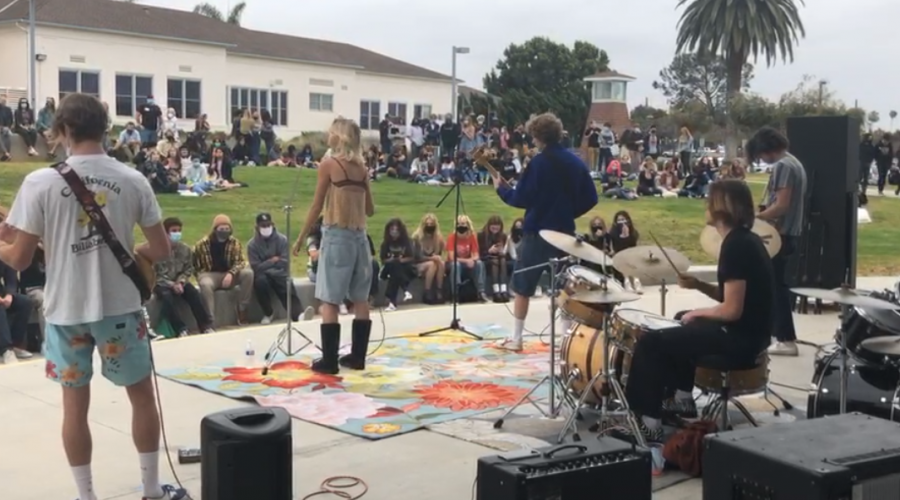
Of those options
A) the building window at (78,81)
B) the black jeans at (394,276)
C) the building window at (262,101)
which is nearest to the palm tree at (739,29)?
the building window at (262,101)

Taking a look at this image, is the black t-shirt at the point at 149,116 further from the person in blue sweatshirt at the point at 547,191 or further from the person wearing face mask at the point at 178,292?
the person in blue sweatshirt at the point at 547,191

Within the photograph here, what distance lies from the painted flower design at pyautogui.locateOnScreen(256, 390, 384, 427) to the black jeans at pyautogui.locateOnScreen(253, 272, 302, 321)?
423 centimetres

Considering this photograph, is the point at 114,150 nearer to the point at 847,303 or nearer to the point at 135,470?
the point at 135,470

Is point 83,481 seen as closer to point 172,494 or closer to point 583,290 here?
point 172,494

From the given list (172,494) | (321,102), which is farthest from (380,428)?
(321,102)

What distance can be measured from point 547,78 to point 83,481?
57.6m

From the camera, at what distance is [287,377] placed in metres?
7.18

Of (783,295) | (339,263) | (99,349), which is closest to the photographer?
(99,349)

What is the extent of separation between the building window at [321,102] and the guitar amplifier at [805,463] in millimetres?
39435

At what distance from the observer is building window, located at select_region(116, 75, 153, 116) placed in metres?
34.8

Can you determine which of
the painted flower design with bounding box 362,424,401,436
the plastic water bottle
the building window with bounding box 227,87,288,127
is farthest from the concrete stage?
the building window with bounding box 227,87,288,127

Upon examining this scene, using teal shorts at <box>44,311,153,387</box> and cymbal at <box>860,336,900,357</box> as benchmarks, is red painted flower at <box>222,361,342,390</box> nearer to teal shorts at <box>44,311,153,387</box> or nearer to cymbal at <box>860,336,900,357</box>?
teal shorts at <box>44,311,153,387</box>

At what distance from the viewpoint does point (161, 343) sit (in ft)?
28.6

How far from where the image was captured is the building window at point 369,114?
4462cm
